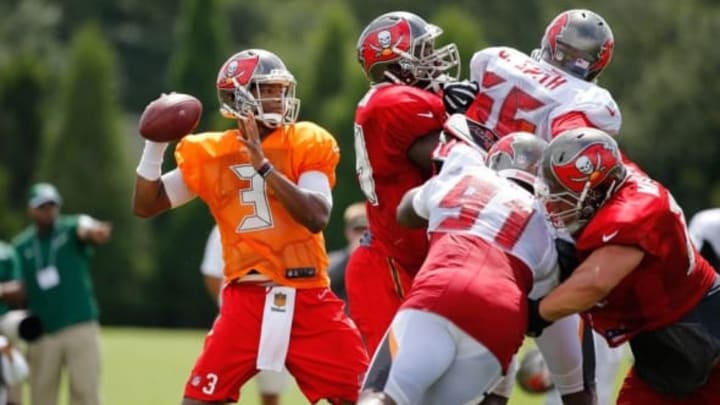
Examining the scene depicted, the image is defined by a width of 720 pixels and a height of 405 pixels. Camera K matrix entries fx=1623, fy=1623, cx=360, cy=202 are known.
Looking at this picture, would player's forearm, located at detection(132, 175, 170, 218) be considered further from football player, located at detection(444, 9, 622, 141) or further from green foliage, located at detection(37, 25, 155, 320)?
green foliage, located at detection(37, 25, 155, 320)

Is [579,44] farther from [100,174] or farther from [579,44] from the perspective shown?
[100,174]

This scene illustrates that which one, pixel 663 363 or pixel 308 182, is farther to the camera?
pixel 308 182

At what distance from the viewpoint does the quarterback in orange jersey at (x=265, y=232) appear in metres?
6.58

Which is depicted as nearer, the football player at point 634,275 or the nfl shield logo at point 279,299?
the football player at point 634,275

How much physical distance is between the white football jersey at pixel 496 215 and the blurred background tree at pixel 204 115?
2154cm

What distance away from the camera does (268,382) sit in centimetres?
997

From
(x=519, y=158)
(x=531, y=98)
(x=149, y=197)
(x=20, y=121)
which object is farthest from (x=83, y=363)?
(x=20, y=121)

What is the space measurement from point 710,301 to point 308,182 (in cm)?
171

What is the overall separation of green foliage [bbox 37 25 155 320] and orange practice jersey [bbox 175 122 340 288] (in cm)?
2541

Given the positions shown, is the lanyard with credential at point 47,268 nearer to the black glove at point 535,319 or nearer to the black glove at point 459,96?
the black glove at point 459,96

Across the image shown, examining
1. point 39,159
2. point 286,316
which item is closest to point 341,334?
point 286,316

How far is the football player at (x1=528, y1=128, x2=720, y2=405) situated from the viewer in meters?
5.60

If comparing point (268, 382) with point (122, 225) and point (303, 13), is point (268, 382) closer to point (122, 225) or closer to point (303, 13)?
point (122, 225)

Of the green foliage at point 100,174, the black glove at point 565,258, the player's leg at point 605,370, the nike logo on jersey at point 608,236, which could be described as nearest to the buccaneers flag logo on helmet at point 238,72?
the black glove at point 565,258
